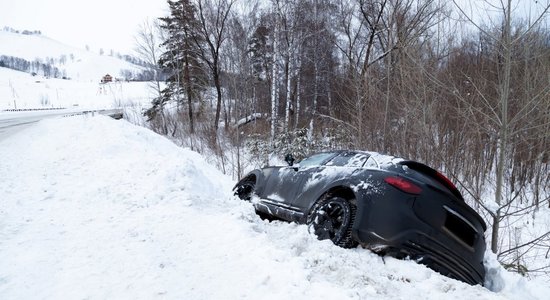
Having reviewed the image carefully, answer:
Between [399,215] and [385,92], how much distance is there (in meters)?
9.33

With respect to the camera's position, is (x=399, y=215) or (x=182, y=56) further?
(x=182, y=56)

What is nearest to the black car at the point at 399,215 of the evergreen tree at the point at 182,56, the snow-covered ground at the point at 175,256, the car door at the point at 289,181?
the snow-covered ground at the point at 175,256

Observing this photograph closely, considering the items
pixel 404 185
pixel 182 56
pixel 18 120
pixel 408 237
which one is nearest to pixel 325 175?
pixel 404 185

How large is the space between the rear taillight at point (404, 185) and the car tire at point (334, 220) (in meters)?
0.50

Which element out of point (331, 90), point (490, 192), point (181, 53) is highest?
point (181, 53)

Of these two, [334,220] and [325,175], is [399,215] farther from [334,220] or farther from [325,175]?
[325,175]

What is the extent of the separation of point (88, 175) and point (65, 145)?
421cm

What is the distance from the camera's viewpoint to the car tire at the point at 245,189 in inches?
263

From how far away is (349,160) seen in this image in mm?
4883

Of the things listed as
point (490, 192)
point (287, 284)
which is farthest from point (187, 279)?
point (490, 192)

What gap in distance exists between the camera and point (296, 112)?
72.5 ft

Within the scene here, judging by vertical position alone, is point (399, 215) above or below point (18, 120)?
above

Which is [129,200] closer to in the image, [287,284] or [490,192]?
[287,284]

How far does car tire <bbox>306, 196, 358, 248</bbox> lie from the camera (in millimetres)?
3922
